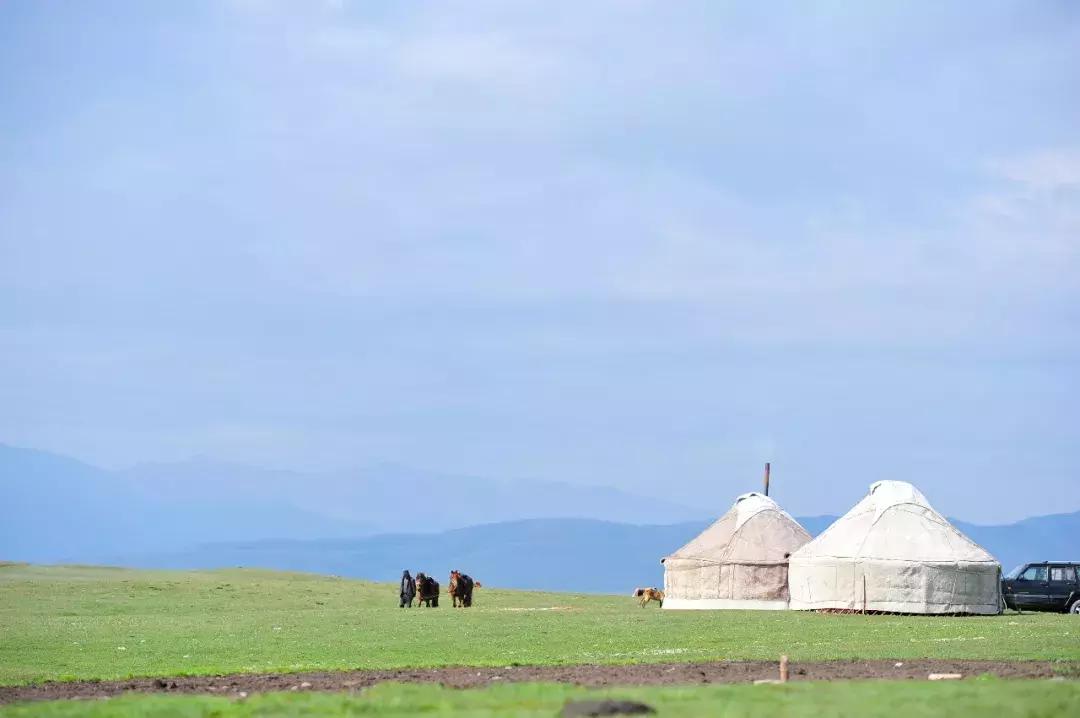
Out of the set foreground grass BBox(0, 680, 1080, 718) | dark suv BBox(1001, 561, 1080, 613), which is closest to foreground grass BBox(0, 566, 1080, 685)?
dark suv BBox(1001, 561, 1080, 613)

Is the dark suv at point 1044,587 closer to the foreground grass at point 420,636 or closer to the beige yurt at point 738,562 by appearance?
the foreground grass at point 420,636

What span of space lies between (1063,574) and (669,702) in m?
32.1

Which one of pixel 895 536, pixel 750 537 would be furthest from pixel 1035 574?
pixel 750 537

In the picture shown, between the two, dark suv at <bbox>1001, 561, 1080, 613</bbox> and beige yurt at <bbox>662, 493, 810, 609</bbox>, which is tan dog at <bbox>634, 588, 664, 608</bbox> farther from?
dark suv at <bbox>1001, 561, 1080, 613</bbox>

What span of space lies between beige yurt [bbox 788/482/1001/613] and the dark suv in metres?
1.59

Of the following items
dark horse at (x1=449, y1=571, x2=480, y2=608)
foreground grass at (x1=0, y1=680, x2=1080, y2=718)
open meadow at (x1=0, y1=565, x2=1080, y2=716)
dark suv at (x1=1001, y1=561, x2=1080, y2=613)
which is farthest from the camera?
dark horse at (x1=449, y1=571, x2=480, y2=608)

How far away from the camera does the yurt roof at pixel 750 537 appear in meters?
45.9

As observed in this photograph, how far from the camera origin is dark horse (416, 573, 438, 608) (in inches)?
1923

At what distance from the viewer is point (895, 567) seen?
138ft

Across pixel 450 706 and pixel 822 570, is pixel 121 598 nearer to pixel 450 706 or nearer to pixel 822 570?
pixel 822 570

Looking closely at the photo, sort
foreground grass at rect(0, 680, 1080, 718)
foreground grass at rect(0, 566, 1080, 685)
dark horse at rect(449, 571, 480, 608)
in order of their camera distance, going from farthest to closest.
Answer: dark horse at rect(449, 571, 480, 608)
foreground grass at rect(0, 566, 1080, 685)
foreground grass at rect(0, 680, 1080, 718)

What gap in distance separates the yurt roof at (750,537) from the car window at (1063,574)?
811 centimetres

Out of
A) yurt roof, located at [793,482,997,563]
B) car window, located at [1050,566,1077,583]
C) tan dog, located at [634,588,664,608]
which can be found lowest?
tan dog, located at [634,588,664,608]

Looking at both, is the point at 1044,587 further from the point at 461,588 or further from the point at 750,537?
the point at 461,588
